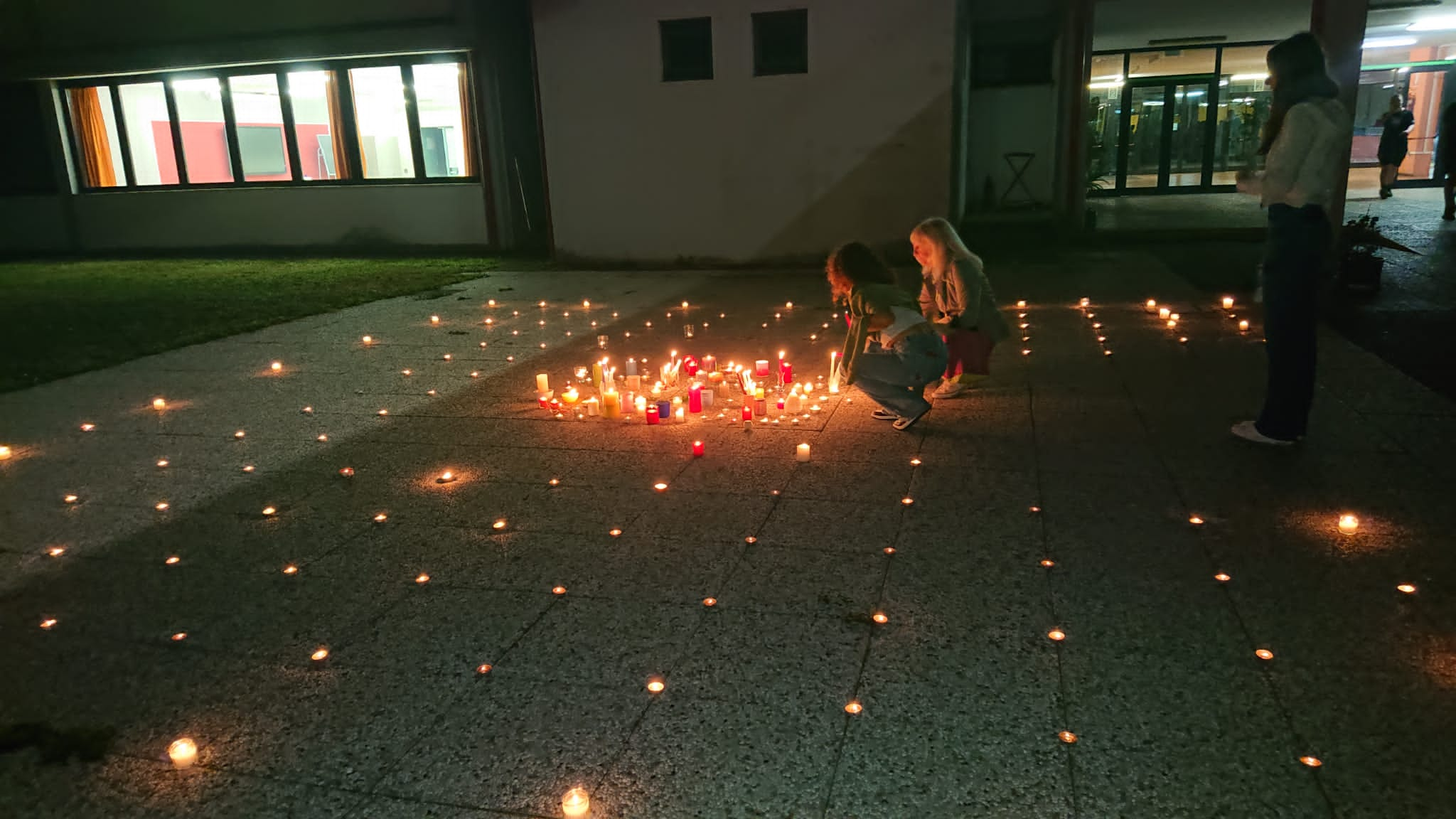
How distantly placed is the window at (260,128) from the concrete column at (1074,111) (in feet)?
40.8

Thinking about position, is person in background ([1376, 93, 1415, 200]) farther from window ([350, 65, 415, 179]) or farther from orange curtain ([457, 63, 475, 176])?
window ([350, 65, 415, 179])

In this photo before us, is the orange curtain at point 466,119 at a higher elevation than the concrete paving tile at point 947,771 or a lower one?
higher

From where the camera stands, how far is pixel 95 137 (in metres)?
17.0

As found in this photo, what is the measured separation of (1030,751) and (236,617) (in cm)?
263

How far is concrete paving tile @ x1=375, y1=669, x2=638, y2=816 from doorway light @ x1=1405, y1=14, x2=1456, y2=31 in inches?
758

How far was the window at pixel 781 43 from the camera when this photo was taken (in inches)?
455

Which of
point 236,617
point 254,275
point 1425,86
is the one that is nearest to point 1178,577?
point 236,617

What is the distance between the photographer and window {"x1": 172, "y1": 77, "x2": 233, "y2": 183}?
632 inches

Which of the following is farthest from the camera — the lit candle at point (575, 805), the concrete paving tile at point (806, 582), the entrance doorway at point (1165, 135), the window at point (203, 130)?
the entrance doorway at point (1165, 135)

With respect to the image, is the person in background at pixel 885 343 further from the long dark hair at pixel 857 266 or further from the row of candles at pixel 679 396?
the row of candles at pixel 679 396

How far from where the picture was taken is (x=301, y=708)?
269cm

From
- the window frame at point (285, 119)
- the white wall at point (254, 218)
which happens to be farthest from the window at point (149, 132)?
the white wall at point (254, 218)

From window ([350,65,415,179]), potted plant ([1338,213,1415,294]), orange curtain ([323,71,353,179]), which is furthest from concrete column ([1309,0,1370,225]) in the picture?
orange curtain ([323,71,353,179])

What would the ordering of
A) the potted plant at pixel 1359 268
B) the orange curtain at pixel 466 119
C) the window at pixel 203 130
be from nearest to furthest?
the potted plant at pixel 1359 268
the orange curtain at pixel 466 119
the window at pixel 203 130
